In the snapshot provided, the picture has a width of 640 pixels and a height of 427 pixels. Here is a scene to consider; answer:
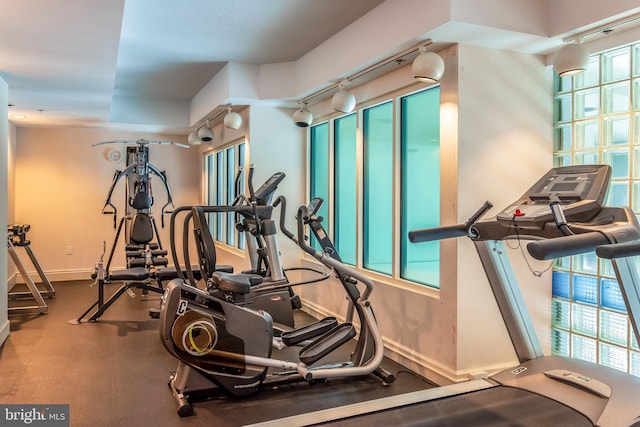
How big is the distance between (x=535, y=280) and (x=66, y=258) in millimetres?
6513

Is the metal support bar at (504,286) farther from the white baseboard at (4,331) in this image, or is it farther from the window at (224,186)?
the window at (224,186)

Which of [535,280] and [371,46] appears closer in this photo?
[535,280]

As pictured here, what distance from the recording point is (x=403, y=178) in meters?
3.80

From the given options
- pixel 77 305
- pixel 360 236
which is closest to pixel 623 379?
pixel 360 236

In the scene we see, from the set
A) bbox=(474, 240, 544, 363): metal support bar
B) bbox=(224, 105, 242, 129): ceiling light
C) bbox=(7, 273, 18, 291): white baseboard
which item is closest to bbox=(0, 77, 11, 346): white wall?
bbox=(224, 105, 242, 129): ceiling light

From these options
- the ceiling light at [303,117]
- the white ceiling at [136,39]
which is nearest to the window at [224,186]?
the white ceiling at [136,39]

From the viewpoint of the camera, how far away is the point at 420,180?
367 cm

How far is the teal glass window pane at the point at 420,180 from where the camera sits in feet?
11.5

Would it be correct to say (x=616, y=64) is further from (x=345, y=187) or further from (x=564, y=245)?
(x=345, y=187)

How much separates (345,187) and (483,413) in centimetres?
287

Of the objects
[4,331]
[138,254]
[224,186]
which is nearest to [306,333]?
[4,331]

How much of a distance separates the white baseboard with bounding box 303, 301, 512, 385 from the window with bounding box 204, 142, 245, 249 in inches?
125

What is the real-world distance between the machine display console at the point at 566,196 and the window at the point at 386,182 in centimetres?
118

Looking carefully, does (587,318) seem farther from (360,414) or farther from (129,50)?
(129,50)
